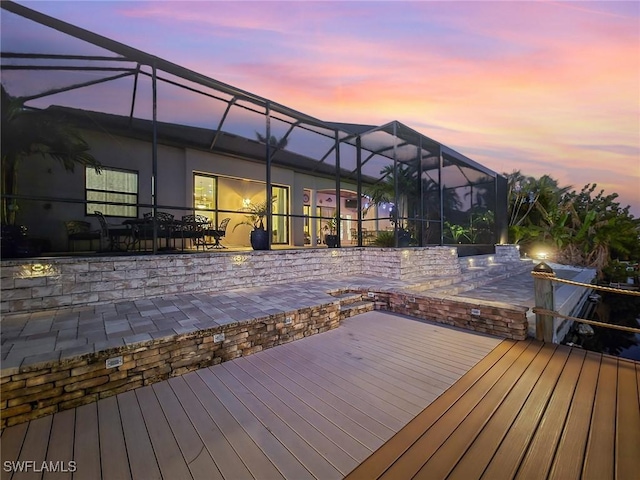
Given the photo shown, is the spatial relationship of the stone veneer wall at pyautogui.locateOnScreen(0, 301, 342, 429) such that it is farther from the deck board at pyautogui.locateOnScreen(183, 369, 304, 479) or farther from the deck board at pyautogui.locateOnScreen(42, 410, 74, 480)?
the deck board at pyautogui.locateOnScreen(183, 369, 304, 479)

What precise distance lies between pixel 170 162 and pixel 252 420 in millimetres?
7890

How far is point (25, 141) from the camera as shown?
466cm

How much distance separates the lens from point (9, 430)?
189cm

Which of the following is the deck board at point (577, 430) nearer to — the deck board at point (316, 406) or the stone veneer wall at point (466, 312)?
the stone veneer wall at point (466, 312)

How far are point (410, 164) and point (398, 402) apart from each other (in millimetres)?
7498

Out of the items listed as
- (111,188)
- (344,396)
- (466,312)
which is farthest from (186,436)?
(111,188)

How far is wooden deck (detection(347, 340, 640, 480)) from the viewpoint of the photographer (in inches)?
62.7

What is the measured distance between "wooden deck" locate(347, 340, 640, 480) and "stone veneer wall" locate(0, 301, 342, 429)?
1939 millimetres

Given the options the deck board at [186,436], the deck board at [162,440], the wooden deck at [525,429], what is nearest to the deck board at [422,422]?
the wooden deck at [525,429]

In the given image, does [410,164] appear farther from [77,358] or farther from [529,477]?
[77,358]

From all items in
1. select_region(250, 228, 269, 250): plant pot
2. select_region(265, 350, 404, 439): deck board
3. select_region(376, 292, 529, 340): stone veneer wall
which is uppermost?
select_region(250, 228, 269, 250): plant pot

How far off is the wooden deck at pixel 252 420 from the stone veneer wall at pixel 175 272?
2.32 metres

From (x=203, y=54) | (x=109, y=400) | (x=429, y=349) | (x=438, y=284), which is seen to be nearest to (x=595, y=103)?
(x=438, y=284)

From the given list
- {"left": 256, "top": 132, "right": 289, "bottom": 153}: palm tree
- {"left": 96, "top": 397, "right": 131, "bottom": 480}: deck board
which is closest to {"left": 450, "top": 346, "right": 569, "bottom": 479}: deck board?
{"left": 96, "top": 397, "right": 131, "bottom": 480}: deck board
